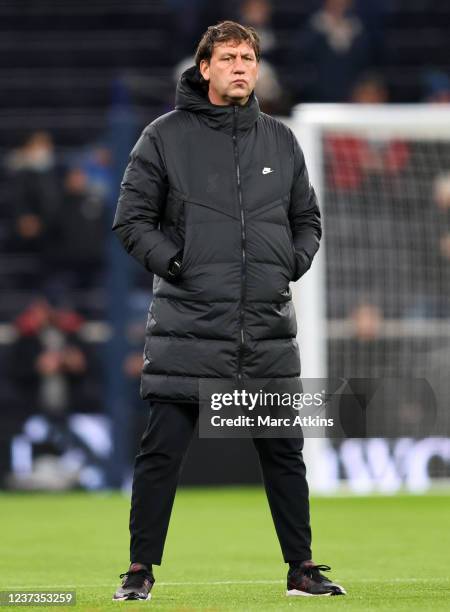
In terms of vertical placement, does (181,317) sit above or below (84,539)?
above

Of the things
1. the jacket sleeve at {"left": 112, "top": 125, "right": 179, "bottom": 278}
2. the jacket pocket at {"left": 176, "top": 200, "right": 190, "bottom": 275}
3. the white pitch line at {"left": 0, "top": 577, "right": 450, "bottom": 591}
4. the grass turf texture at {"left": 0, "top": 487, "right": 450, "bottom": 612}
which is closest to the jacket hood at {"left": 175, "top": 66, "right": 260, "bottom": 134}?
the jacket sleeve at {"left": 112, "top": 125, "right": 179, "bottom": 278}

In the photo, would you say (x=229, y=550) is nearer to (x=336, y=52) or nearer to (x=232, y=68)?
(x=232, y=68)

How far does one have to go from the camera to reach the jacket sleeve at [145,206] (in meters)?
5.33

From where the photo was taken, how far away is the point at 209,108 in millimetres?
5438

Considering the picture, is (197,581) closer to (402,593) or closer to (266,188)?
(402,593)

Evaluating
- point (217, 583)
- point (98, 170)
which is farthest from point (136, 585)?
point (98, 170)

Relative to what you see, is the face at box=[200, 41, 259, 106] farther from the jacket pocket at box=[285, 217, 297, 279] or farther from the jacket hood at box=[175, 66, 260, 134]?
the jacket pocket at box=[285, 217, 297, 279]

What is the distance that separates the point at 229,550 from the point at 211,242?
2.83m

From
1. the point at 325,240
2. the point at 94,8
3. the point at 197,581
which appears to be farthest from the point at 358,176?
the point at 94,8

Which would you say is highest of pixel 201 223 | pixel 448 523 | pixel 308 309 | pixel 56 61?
pixel 56 61

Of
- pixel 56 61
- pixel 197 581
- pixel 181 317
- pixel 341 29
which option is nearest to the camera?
pixel 181 317

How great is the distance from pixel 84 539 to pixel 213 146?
11.7ft

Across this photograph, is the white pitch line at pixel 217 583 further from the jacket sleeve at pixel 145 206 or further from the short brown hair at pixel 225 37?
the short brown hair at pixel 225 37

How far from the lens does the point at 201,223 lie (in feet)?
17.5
